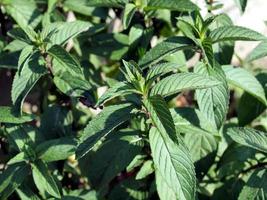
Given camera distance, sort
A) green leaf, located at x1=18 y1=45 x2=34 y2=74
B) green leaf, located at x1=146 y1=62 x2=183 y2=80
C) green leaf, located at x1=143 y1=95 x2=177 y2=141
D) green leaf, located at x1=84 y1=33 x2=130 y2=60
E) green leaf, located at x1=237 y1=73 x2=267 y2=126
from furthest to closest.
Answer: green leaf, located at x1=84 y1=33 x2=130 y2=60
green leaf, located at x1=237 y1=73 x2=267 y2=126
green leaf, located at x1=18 y1=45 x2=34 y2=74
green leaf, located at x1=146 y1=62 x2=183 y2=80
green leaf, located at x1=143 y1=95 x2=177 y2=141

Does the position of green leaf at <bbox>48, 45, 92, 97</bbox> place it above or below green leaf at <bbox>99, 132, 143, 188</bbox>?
above

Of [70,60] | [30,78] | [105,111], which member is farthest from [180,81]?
[30,78]

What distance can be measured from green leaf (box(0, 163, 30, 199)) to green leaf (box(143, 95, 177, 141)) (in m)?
0.66

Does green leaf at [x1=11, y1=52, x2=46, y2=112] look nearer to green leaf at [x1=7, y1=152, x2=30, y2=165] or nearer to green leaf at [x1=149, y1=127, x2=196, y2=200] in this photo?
green leaf at [x1=7, y1=152, x2=30, y2=165]

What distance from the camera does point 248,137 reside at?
2125 millimetres

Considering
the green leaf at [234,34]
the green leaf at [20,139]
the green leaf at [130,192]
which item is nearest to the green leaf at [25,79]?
the green leaf at [20,139]

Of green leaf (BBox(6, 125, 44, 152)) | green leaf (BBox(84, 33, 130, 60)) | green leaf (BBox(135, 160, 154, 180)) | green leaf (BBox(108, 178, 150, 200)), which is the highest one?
green leaf (BBox(84, 33, 130, 60))

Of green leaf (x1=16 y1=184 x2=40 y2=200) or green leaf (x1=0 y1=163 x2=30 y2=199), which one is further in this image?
green leaf (x1=16 y1=184 x2=40 y2=200)

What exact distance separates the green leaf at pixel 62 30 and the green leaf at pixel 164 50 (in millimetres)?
327

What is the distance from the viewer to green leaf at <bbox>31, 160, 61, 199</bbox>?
2.22 metres

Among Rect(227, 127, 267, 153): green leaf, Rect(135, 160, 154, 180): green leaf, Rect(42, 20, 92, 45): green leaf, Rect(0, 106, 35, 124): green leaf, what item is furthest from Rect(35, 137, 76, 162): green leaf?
Rect(227, 127, 267, 153): green leaf

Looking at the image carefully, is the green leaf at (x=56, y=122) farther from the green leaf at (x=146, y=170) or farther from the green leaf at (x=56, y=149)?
the green leaf at (x=146, y=170)

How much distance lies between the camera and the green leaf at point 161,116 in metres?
1.85

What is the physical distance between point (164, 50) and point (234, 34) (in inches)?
10.7
